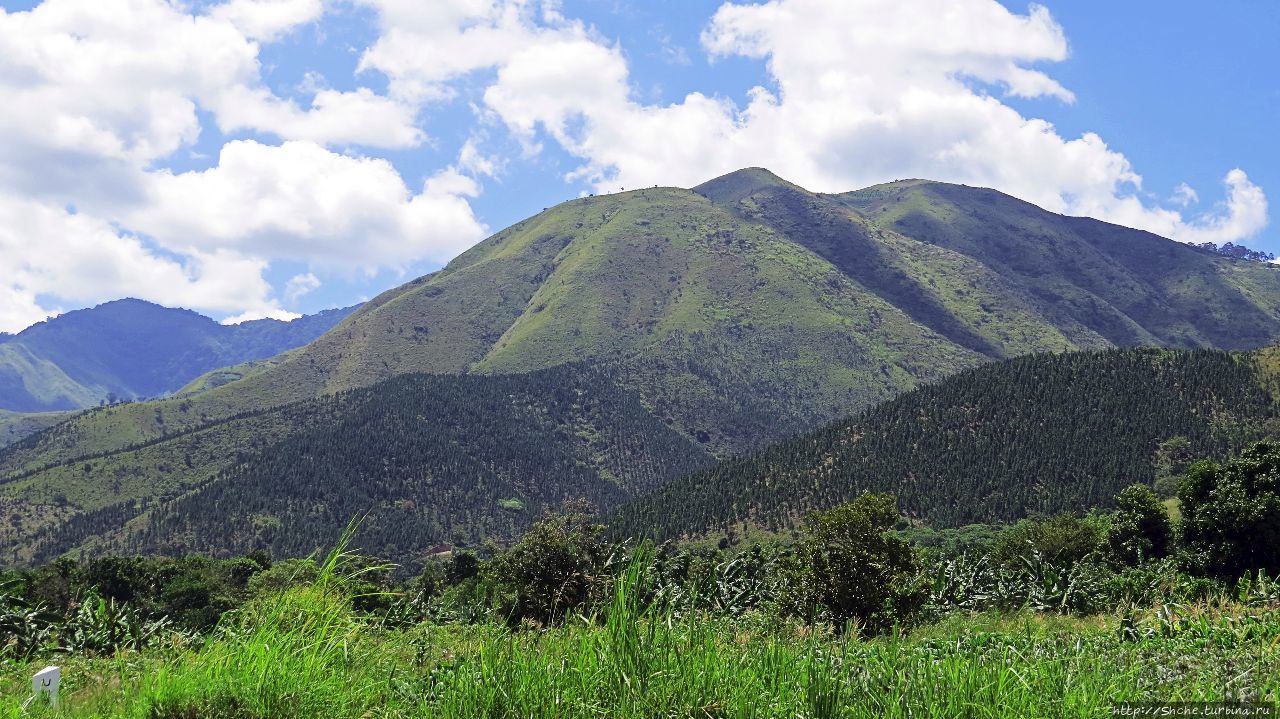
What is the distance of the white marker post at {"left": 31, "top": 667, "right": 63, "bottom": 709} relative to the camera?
7.90 m

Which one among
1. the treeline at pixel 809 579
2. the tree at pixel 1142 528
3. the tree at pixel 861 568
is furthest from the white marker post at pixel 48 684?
the tree at pixel 1142 528

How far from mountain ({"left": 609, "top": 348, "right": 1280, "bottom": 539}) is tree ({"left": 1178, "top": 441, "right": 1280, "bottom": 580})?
90.4 m

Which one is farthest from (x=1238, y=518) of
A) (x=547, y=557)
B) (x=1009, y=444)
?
(x=1009, y=444)

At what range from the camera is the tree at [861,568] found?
1030 inches

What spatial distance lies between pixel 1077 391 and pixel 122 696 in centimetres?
18191

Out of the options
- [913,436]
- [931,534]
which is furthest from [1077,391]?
[931,534]

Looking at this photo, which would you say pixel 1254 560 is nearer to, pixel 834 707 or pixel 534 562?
pixel 534 562

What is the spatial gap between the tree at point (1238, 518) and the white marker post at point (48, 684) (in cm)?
4453

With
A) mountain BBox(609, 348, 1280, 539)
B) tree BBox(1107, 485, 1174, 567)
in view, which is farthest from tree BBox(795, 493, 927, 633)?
mountain BBox(609, 348, 1280, 539)

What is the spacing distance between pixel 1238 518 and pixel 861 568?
83.2 feet

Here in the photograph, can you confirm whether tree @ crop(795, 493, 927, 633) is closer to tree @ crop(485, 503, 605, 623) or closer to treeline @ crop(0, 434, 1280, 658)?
treeline @ crop(0, 434, 1280, 658)

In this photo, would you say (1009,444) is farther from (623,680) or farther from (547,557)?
(623,680)

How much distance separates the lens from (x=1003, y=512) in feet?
431

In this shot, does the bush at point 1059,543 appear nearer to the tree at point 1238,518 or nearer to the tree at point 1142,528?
the tree at point 1142,528
